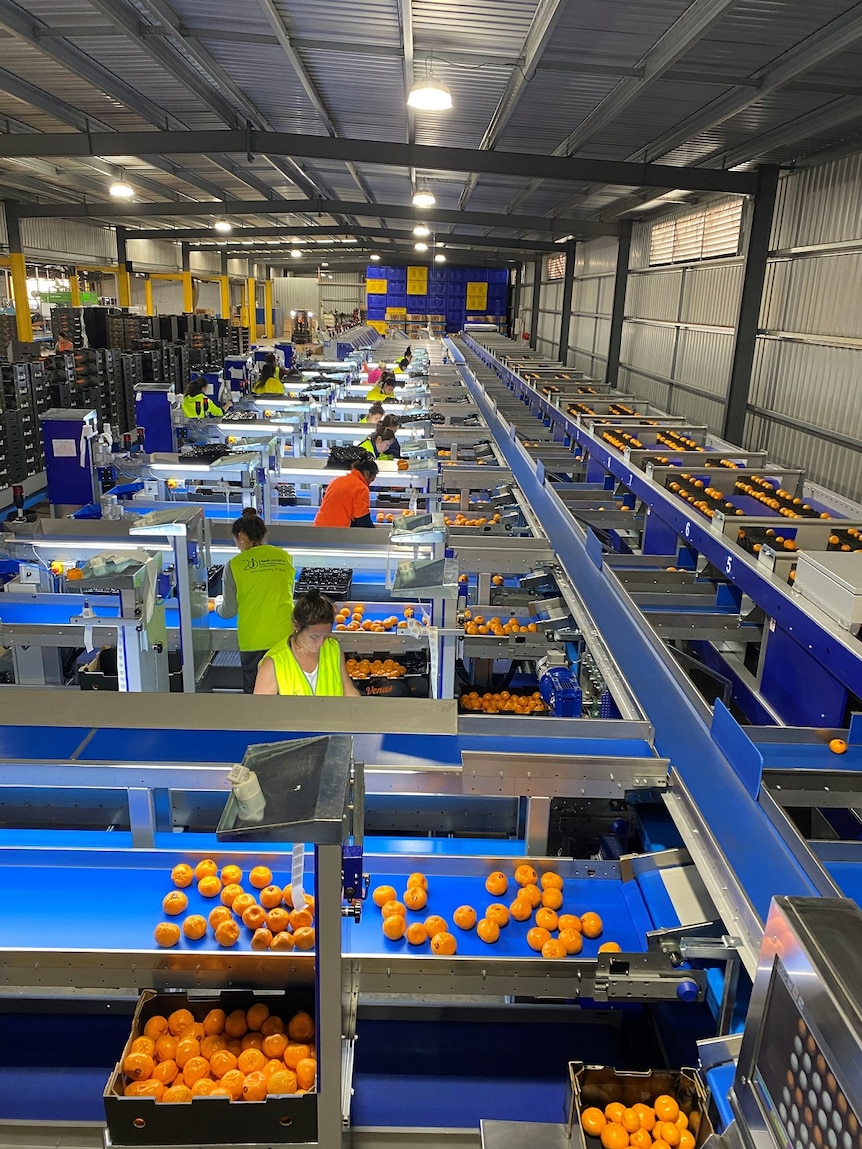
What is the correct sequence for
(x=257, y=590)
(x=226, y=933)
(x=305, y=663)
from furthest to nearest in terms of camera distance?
(x=257, y=590)
(x=305, y=663)
(x=226, y=933)

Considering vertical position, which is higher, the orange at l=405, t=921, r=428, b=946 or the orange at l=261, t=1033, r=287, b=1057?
the orange at l=405, t=921, r=428, b=946

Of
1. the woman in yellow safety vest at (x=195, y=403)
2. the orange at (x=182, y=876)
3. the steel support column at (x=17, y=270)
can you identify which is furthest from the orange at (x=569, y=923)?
the steel support column at (x=17, y=270)

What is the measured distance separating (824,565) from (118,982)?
4.19 meters

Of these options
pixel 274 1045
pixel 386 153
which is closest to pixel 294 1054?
pixel 274 1045

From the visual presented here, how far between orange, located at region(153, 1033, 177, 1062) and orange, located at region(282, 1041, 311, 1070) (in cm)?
31

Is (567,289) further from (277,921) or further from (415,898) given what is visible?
(277,921)

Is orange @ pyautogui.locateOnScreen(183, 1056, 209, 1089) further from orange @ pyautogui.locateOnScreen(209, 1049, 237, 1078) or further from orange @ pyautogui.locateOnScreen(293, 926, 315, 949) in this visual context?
orange @ pyautogui.locateOnScreen(293, 926, 315, 949)

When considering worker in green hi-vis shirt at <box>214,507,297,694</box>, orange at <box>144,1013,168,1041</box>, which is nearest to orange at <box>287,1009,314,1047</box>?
orange at <box>144,1013,168,1041</box>

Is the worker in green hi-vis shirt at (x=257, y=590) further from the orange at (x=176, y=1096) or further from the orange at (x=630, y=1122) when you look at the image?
the orange at (x=630, y=1122)

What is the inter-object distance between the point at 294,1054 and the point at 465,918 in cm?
70

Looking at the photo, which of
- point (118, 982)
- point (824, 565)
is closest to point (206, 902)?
point (118, 982)

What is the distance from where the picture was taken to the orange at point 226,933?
8.49 feet

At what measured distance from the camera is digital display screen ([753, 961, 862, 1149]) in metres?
1.29

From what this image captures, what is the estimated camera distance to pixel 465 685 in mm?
5969
